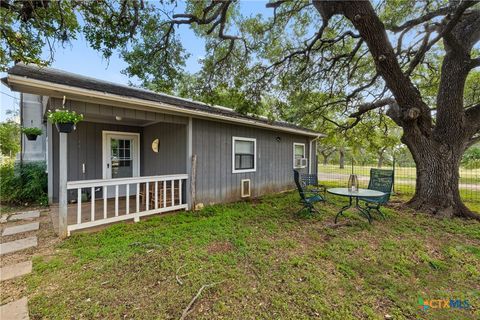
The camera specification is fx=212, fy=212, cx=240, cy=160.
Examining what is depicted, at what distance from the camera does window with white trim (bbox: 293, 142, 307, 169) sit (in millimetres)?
9184

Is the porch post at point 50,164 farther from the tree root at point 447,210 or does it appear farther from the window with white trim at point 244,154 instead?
the tree root at point 447,210

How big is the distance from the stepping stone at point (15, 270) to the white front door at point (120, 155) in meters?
3.97

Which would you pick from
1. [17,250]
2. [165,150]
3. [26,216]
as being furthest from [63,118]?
[26,216]

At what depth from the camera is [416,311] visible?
2.04 metres

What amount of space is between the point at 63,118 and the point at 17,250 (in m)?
2.13

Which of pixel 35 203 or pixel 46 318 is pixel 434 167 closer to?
pixel 46 318

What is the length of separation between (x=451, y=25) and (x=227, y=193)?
6212 millimetres

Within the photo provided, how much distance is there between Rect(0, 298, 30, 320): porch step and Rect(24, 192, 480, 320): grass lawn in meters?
0.07

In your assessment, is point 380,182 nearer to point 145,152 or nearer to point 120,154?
point 145,152

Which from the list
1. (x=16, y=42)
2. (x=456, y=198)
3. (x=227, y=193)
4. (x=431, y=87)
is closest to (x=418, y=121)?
(x=456, y=198)

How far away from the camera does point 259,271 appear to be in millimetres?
2664

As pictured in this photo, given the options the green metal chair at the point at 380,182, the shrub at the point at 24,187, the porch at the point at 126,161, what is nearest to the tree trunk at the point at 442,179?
the green metal chair at the point at 380,182

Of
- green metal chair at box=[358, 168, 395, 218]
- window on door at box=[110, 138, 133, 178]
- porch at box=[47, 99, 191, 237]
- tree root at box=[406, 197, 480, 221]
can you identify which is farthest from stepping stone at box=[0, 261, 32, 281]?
tree root at box=[406, 197, 480, 221]

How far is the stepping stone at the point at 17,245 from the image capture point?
10.6ft
